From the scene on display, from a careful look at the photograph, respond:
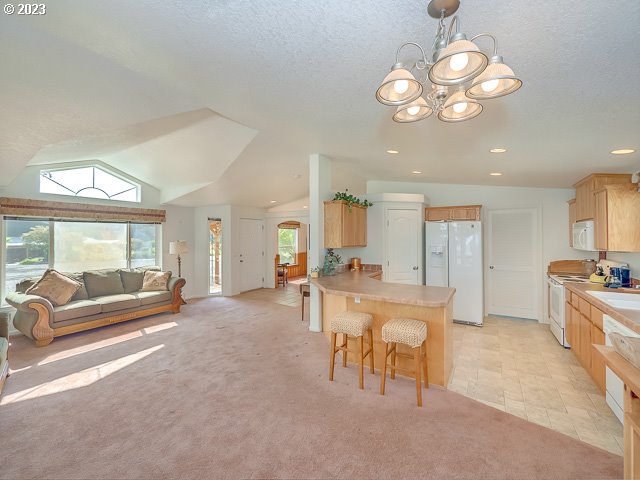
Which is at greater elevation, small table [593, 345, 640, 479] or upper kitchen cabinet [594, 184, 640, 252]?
upper kitchen cabinet [594, 184, 640, 252]

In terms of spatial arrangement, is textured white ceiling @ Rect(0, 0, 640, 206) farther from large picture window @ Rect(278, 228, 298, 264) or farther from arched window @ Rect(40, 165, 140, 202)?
large picture window @ Rect(278, 228, 298, 264)

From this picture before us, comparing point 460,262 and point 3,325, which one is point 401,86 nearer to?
point 460,262

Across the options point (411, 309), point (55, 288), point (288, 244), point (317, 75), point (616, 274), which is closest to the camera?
point (317, 75)

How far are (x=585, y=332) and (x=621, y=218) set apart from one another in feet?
4.16

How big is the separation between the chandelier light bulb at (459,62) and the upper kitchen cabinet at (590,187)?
3.25 m

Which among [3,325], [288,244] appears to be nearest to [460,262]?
[3,325]

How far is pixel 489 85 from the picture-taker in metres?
1.42

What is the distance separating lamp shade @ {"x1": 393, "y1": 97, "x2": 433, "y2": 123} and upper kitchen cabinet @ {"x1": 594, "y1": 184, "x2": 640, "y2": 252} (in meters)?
2.84

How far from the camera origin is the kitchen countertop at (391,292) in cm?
259

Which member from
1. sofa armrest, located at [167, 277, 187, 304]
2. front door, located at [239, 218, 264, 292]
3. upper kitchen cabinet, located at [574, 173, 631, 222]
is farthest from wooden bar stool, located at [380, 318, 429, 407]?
front door, located at [239, 218, 264, 292]

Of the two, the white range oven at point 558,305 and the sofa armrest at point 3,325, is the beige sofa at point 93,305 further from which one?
the white range oven at point 558,305

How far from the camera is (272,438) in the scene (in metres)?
2.10

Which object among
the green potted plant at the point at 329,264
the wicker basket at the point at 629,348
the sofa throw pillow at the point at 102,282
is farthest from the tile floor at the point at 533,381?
the sofa throw pillow at the point at 102,282

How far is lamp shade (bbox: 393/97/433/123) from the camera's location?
1696mm
